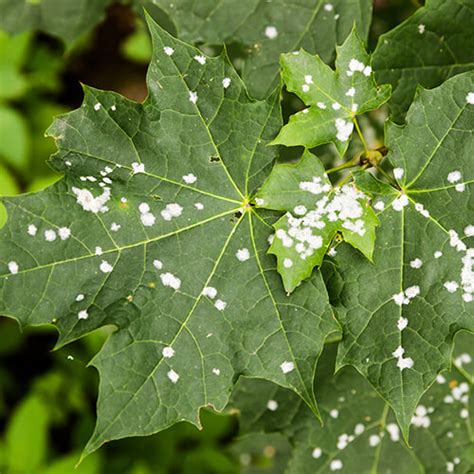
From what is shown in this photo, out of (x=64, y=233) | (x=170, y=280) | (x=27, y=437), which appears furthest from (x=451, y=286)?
(x=27, y=437)

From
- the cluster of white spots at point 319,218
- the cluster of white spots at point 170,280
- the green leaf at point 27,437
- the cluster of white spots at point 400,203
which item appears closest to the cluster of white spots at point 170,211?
the cluster of white spots at point 170,280

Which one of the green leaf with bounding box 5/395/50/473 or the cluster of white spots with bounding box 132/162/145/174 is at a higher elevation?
the cluster of white spots with bounding box 132/162/145/174

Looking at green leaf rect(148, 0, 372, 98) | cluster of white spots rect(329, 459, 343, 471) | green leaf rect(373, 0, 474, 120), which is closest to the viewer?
green leaf rect(373, 0, 474, 120)

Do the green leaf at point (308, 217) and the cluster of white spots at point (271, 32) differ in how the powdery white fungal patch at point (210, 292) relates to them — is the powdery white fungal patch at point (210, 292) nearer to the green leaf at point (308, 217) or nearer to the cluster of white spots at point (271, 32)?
the green leaf at point (308, 217)

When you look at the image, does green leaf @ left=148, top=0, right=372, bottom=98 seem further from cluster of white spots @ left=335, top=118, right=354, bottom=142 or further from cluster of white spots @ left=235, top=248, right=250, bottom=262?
cluster of white spots @ left=235, top=248, right=250, bottom=262

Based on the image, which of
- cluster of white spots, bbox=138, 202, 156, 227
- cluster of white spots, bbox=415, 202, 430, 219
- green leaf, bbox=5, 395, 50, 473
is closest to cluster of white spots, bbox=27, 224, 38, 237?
cluster of white spots, bbox=138, 202, 156, 227

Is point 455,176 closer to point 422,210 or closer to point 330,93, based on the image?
point 422,210
